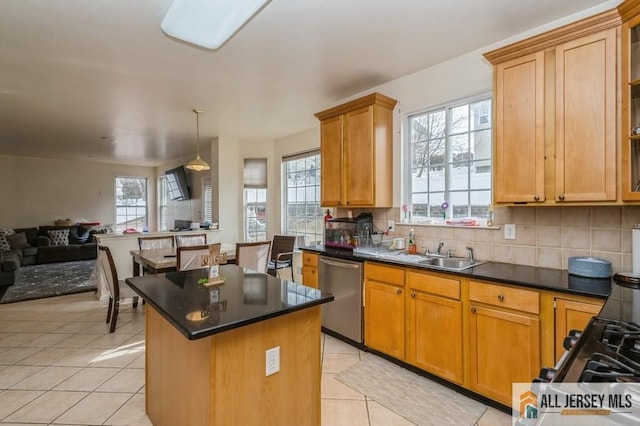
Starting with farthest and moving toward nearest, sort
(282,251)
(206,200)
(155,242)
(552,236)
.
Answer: (206,200) < (282,251) < (155,242) < (552,236)

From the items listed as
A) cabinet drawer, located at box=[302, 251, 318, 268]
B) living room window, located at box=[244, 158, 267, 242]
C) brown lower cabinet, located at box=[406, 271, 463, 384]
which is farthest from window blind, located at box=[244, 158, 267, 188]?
brown lower cabinet, located at box=[406, 271, 463, 384]

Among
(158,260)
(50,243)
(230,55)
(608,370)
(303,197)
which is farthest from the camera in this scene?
(50,243)

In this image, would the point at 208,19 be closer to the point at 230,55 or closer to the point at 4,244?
the point at 230,55

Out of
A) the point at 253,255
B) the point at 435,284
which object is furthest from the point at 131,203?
the point at 435,284

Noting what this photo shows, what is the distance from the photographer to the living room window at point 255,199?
19.7ft

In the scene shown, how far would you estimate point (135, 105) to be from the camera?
414 cm

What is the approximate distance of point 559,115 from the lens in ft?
6.69

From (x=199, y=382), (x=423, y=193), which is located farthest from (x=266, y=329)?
(x=423, y=193)

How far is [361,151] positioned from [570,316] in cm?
215

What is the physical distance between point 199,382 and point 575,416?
4.27 ft

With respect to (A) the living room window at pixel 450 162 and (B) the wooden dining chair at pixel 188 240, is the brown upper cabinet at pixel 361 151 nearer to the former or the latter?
(A) the living room window at pixel 450 162

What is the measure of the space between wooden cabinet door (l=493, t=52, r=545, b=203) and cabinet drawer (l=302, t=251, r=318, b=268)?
1811 millimetres

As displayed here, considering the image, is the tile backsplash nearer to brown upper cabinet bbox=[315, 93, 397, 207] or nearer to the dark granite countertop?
brown upper cabinet bbox=[315, 93, 397, 207]

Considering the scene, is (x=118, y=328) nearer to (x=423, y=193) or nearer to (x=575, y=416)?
(x=423, y=193)
